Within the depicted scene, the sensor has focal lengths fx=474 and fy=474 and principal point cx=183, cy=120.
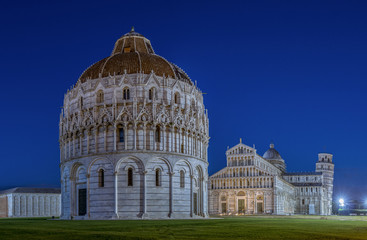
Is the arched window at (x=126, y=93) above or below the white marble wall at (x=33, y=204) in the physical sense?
above

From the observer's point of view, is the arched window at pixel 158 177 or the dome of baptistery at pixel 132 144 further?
the arched window at pixel 158 177

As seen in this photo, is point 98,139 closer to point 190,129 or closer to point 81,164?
point 81,164

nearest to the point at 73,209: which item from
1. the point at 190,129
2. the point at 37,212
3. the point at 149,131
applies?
the point at 149,131

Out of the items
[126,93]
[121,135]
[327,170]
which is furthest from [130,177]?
[327,170]

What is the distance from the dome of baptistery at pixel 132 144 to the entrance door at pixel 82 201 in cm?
12

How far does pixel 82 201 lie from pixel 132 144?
992 centimetres

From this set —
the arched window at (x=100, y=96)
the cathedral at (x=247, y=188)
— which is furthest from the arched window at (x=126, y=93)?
the cathedral at (x=247, y=188)

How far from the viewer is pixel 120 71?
59.9 meters

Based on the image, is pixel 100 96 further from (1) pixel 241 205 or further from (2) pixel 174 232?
(1) pixel 241 205

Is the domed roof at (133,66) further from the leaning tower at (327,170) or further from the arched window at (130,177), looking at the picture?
the leaning tower at (327,170)

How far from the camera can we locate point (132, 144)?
183 ft

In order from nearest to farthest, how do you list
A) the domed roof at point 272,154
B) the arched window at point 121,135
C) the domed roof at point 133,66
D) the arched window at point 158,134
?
the arched window at point 121,135
the arched window at point 158,134
the domed roof at point 133,66
the domed roof at point 272,154

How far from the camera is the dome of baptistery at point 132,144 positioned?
5538 centimetres

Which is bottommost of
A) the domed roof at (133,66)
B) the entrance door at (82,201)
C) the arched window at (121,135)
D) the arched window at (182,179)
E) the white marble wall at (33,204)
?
the white marble wall at (33,204)
